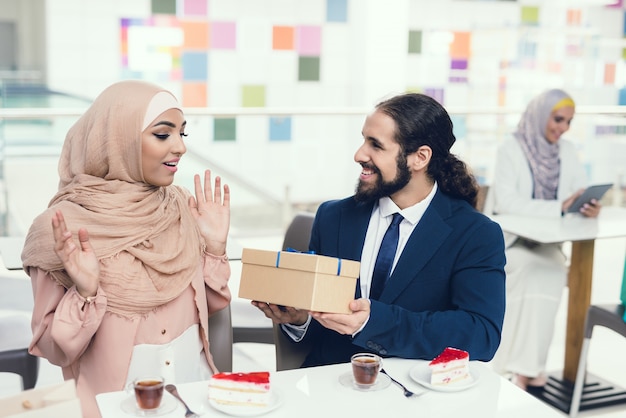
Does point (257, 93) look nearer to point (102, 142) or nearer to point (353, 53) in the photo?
point (353, 53)

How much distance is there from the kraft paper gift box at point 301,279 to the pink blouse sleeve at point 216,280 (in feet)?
1.12

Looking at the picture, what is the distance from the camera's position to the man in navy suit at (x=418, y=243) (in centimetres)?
184

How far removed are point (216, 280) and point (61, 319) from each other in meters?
0.44

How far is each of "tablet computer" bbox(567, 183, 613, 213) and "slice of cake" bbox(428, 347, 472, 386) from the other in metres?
2.08

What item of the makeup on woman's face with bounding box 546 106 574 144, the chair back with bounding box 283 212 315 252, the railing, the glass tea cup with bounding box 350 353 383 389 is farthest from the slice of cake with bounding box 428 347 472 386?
the makeup on woman's face with bounding box 546 106 574 144

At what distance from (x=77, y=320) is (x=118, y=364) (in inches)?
6.8

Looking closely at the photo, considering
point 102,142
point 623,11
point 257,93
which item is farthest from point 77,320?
point 623,11

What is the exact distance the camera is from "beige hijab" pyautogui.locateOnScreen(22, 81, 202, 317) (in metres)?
1.81

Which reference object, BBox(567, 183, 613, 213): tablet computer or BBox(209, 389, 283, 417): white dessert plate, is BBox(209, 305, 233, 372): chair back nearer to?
BBox(209, 389, 283, 417): white dessert plate

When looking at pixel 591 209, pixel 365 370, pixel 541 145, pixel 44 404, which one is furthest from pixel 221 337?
pixel 541 145

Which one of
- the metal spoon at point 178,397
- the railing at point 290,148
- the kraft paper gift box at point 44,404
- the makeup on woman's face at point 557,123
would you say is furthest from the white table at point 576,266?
the kraft paper gift box at point 44,404

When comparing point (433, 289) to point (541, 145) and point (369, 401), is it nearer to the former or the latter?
point (369, 401)

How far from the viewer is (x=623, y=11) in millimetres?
10523

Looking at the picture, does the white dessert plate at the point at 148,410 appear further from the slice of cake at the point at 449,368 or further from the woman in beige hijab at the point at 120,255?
the slice of cake at the point at 449,368
